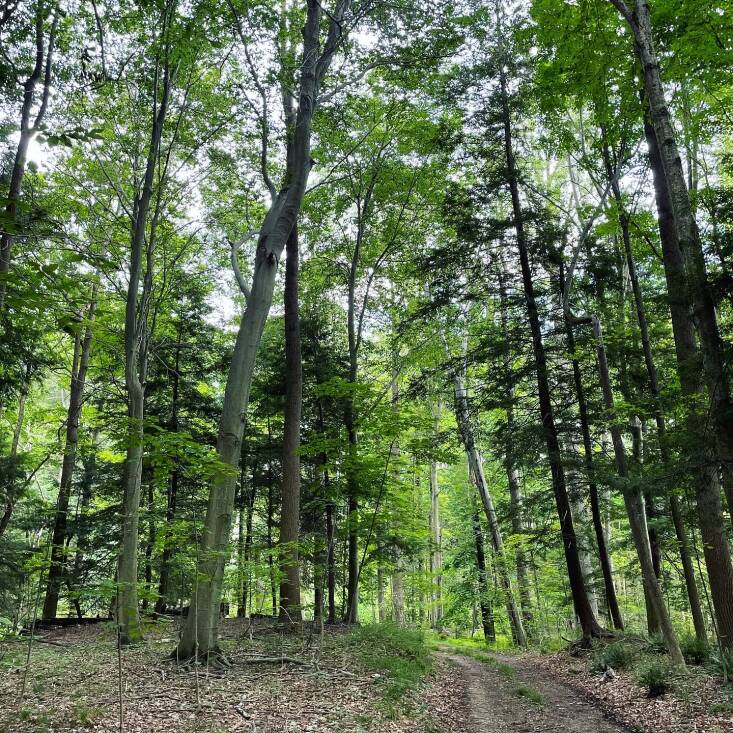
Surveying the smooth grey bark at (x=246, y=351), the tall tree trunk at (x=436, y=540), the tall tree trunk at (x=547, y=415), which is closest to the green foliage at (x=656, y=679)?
the tall tree trunk at (x=547, y=415)

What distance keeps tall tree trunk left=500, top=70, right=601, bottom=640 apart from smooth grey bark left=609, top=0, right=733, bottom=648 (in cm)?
356

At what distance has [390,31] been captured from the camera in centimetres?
987

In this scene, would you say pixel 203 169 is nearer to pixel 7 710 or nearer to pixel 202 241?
pixel 202 241

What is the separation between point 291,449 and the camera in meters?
10.6

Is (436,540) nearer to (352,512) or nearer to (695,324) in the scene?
(352,512)

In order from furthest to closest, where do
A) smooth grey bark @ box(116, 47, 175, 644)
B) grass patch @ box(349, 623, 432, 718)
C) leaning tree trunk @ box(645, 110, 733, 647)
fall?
A: smooth grey bark @ box(116, 47, 175, 644) → grass patch @ box(349, 623, 432, 718) → leaning tree trunk @ box(645, 110, 733, 647)

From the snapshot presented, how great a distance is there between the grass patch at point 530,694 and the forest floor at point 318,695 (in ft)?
0.11

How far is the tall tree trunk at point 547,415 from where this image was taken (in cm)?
1055

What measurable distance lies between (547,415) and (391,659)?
5915mm

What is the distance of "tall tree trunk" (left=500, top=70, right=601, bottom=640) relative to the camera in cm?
1055

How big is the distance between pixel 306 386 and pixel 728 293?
12064 mm

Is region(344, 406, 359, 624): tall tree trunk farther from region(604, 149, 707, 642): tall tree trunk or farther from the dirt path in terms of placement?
region(604, 149, 707, 642): tall tree trunk

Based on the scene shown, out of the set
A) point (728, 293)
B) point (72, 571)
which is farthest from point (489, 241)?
point (72, 571)

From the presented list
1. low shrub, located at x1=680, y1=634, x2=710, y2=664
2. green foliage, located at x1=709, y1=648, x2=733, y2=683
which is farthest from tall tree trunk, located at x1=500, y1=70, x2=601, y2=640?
green foliage, located at x1=709, y1=648, x2=733, y2=683
